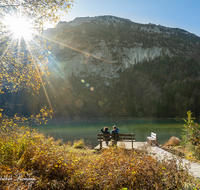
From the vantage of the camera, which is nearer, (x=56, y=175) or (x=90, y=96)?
(x=56, y=175)

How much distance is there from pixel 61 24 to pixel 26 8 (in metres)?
149

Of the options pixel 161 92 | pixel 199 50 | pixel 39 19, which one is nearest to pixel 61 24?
pixel 161 92

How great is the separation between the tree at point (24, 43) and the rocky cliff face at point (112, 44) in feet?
350

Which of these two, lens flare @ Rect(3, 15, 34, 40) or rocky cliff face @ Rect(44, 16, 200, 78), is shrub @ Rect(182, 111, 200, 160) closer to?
lens flare @ Rect(3, 15, 34, 40)

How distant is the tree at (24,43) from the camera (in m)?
4.14

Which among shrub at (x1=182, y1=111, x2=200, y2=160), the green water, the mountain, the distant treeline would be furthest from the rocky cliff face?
shrub at (x1=182, y1=111, x2=200, y2=160)

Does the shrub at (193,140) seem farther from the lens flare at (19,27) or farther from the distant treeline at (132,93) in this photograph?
the distant treeline at (132,93)

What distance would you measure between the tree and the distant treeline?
73782mm

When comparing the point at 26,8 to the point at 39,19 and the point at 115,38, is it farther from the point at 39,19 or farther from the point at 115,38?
the point at 115,38

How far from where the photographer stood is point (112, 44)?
122 metres

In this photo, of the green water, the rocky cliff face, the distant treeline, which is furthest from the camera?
the rocky cliff face

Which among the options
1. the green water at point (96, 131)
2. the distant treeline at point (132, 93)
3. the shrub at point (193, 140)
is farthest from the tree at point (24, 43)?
the distant treeline at point (132, 93)

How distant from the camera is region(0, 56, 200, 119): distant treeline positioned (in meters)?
77.3

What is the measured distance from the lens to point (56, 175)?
142 inches
